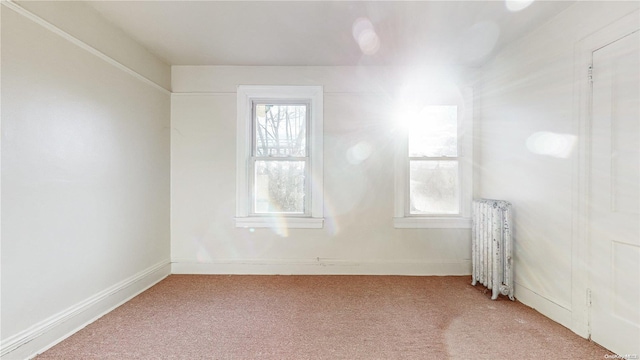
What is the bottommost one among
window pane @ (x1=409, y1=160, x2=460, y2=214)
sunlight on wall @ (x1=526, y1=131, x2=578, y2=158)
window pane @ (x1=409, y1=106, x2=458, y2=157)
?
window pane @ (x1=409, y1=160, x2=460, y2=214)

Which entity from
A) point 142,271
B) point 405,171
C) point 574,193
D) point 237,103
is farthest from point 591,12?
point 142,271

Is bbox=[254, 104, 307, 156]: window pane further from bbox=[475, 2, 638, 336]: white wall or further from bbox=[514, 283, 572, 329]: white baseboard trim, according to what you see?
bbox=[514, 283, 572, 329]: white baseboard trim

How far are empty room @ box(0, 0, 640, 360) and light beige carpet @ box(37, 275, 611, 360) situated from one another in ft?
0.07

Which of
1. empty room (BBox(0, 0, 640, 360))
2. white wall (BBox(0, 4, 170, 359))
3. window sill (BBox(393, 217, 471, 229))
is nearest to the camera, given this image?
white wall (BBox(0, 4, 170, 359))

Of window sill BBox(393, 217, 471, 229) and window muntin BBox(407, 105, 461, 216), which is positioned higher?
window muntin BBox(407, 105, 461, 216)

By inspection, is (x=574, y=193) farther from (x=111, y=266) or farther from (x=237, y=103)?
(x=111, y=266)

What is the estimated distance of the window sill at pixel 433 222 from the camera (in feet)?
11.3

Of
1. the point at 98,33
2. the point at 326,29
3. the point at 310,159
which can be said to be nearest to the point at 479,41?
the point at 326,29

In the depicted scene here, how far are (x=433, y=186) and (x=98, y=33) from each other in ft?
11.9

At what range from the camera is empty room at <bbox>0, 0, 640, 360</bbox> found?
189 cm

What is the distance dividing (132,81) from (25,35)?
1.01 metres

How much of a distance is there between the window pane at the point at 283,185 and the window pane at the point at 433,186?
4.43 ft

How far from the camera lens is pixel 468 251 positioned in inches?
135

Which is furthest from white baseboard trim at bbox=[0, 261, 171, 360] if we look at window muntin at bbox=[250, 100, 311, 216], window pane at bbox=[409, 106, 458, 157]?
window pane at bbox=[409, 106, 458, 157]
